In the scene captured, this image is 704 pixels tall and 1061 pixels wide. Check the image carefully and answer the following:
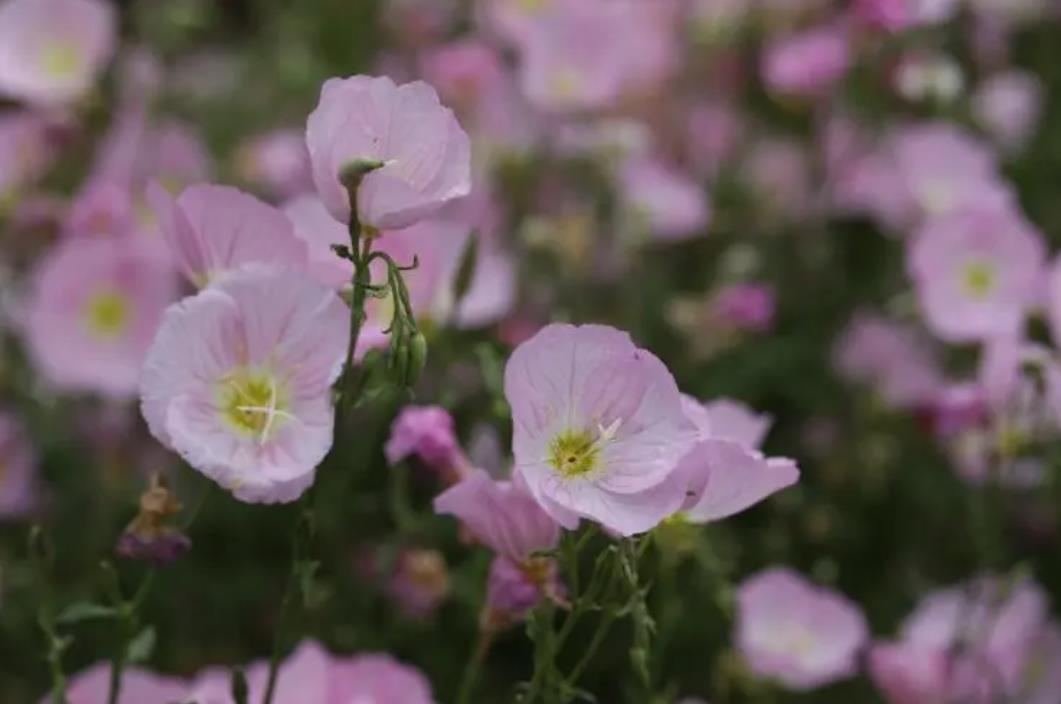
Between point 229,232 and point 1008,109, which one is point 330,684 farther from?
point 1008,109

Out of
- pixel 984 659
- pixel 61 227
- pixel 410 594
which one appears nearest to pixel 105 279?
pixel 61 227

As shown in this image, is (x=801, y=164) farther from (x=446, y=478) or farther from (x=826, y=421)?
(x=446, y=478)

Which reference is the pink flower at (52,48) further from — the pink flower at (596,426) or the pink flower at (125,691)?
the pink flower at (596,426)

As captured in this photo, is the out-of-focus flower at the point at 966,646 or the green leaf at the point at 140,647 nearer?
the green leaf at the point at 140,647

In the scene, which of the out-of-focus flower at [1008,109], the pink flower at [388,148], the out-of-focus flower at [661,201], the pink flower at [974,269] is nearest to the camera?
the pink flower at [388,148]

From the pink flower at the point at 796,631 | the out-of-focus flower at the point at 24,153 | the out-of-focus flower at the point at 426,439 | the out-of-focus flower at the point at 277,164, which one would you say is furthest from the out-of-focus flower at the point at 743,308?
the out-of-focus flower at the point at 24,153

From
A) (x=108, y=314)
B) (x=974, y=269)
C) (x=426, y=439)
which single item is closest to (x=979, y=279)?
(x=974, y=269)
